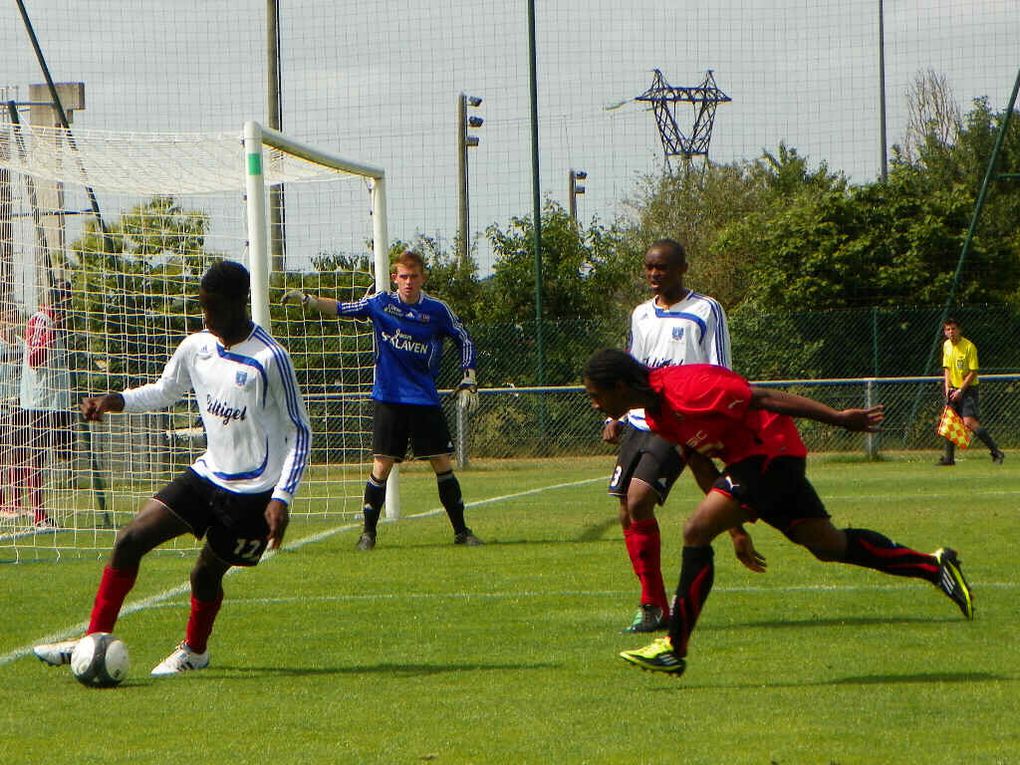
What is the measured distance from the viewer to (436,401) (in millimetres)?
11609

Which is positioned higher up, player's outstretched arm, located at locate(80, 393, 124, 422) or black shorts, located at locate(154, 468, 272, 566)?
player's outstretched arm, located at locate(80, 393, 124, 422)

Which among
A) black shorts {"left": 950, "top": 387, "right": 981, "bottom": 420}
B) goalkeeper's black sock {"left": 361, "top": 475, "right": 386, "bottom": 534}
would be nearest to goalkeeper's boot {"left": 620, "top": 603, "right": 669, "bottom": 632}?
goalkeeper's black sock {"left": 361, "top": 475, "right": 386, "bottom": 534}

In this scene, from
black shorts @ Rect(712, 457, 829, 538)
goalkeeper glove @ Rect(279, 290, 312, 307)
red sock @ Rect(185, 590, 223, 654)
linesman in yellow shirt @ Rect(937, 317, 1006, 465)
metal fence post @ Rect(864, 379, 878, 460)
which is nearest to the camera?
black shorts @ Rect(712, 457, 829, 538)

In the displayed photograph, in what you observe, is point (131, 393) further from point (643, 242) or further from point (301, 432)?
point (643, 242)

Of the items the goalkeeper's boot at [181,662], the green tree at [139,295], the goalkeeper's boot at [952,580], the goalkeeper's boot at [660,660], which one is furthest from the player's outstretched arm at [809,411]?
the green tree at [139,295]

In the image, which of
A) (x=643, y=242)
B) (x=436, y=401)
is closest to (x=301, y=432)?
(x=436, y=401)

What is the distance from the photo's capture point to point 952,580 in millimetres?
6648

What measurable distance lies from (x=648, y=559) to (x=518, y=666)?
120 cm

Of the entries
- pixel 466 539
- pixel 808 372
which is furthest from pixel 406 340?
pixel 808 372

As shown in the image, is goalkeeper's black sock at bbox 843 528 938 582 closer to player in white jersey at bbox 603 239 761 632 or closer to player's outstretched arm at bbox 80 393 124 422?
player in white jersey at bbox 603 239 761 632

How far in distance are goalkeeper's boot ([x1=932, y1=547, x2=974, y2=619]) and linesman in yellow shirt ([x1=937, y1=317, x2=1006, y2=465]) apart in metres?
14.0

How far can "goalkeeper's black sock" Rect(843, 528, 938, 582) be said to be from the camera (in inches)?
248

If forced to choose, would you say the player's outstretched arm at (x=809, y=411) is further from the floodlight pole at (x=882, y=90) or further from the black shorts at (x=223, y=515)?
the floodlight pole at (x=882, y=90)

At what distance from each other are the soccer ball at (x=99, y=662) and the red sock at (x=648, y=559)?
8.26ft
